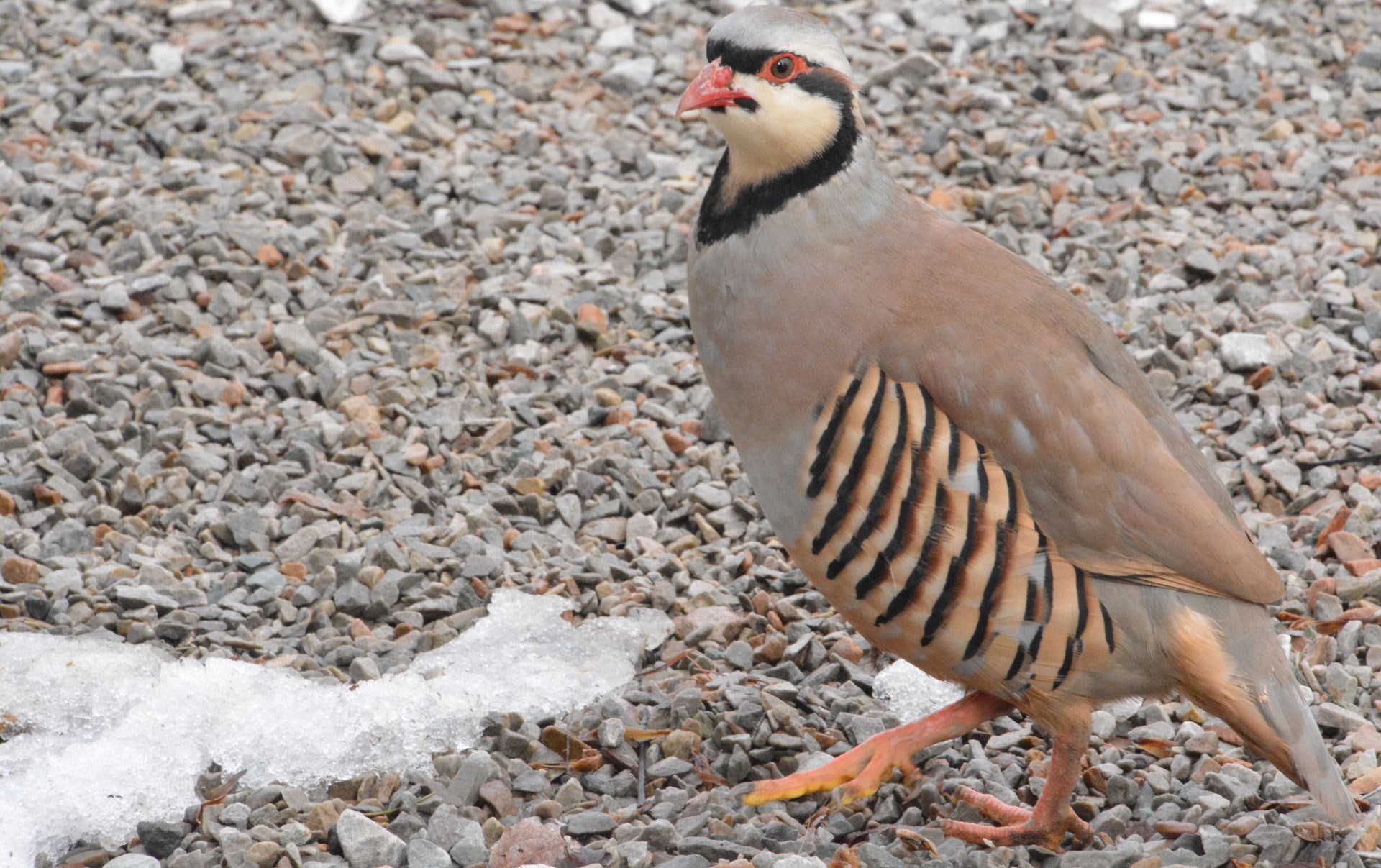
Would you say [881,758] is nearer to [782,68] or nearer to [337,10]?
[782,68]

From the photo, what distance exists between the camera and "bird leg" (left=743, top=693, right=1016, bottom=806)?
352cm

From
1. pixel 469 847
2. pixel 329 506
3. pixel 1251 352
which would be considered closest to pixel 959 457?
pixel 469 847

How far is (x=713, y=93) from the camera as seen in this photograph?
341 centimetres

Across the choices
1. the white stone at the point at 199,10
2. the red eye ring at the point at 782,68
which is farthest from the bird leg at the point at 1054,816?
the white stone at the point at 199,10

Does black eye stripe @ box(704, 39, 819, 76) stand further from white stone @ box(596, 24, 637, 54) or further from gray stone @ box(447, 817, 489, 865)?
white stone @ box(596, 24, 637, 54)

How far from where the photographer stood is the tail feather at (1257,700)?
3.18 metres

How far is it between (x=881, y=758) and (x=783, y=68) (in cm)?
158

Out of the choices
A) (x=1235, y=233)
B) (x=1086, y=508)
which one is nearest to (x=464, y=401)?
(x=1086, y=508)

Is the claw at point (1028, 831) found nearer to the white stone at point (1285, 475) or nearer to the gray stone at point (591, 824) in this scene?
the gray stone at point (591, 824)

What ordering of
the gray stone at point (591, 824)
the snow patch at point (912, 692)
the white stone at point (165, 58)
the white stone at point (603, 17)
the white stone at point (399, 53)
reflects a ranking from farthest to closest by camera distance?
1. the white stone at point (603, 17)
2. the white stone at point (399, 53)
3. the white stone at point (165, 58)
4. the snow patch at point (912, 692)
5. the gray stone at point (591, 824)

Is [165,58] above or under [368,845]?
above

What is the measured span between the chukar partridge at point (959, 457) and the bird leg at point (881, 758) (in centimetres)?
19

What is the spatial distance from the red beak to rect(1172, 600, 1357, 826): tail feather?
1475 millimetres

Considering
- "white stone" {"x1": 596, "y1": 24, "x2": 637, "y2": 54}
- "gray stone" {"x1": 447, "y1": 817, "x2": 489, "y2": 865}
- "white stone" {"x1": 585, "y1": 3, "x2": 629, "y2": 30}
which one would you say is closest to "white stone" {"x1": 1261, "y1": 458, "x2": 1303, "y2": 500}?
"gray stone" {"x1": 447, "y1": 817, "x2": 489, "y2": 865}
